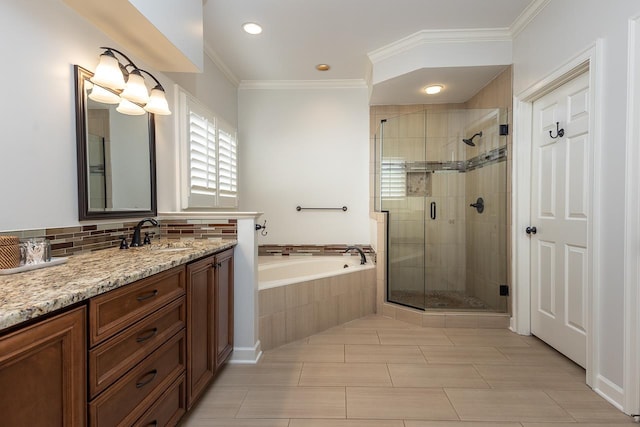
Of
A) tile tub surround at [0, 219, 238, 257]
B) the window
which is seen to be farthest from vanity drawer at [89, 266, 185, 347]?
the window

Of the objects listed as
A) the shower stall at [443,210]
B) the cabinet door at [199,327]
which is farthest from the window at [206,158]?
the shower stall at [443,210]

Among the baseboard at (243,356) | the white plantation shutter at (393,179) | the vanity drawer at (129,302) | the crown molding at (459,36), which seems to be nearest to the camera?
the vanity drawer at (129,302)

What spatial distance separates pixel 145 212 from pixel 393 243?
224cm

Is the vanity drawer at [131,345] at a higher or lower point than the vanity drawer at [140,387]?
higher

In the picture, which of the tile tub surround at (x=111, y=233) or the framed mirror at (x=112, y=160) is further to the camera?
the framed mirror at (x=112, y=160)

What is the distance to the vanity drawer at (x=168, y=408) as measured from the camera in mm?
1212

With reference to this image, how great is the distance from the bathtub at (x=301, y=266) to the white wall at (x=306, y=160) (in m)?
0.24

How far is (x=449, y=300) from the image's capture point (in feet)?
10.2

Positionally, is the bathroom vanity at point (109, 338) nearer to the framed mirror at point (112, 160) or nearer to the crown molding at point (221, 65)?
the framed mirror at point (112, 160)

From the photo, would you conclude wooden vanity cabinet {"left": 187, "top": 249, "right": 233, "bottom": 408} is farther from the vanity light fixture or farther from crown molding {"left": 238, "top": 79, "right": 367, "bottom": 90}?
crown molding {"left": 238, "top": 79, "right": 367, "bottom": 90}

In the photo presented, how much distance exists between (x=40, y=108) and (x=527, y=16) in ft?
10.2

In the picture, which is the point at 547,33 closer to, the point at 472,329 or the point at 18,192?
the point at 472,329

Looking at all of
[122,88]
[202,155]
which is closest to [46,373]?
[122,88]

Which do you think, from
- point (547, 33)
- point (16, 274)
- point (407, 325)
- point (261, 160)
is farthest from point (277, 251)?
point (547, 33)
